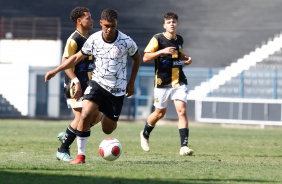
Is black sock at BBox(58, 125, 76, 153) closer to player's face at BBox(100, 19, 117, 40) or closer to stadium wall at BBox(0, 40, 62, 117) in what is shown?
player's face at BBox(100, 19, 117, 40)

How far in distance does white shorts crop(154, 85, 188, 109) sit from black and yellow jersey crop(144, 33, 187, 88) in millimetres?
69

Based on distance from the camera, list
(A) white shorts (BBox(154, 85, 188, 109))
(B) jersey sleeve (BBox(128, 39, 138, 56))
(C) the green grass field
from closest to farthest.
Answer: (C) the green grass field → (B) jersey sleeve (BBox(128, 39, 138, 56)) → (A) white shorts (BBox(154, 85, 188, 109))

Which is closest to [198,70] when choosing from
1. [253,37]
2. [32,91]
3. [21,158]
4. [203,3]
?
[32,91]

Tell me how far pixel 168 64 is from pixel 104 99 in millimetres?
2500

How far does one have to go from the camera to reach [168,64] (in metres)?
9.71

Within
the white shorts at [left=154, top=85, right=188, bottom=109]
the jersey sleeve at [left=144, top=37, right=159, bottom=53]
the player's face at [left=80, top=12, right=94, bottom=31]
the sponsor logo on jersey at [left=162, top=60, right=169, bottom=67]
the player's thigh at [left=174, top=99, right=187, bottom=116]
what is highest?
the player's face at [left=80, top=12, right=94, bottom=31]

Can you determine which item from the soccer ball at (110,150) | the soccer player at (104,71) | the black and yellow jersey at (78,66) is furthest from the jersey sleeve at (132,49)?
the soccer ball at (110,150)

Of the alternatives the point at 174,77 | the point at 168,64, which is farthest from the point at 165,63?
the point at 174,77

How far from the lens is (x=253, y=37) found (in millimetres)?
33969

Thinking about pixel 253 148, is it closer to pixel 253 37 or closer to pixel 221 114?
pixel 221 114

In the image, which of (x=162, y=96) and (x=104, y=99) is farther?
(x=162, y=96)

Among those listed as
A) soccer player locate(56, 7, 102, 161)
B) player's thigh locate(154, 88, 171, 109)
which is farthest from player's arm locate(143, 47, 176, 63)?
soccer player locate(56, 7, 102, 161)

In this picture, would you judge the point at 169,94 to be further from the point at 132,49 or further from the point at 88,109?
the point at 88,109

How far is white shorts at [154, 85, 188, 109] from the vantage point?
9477mm
